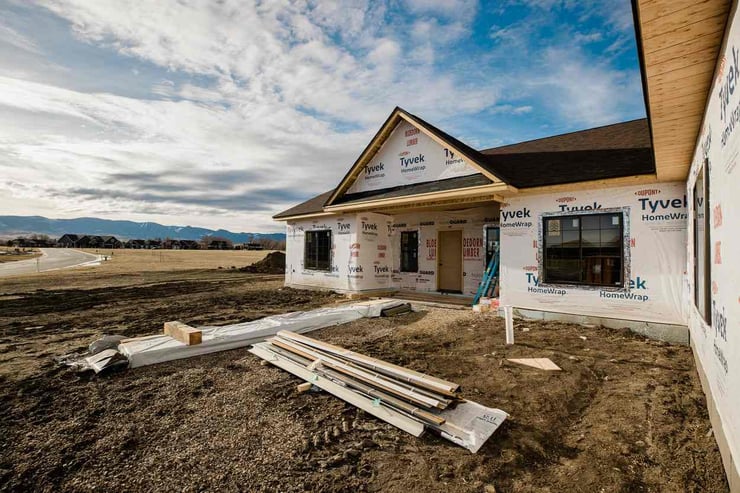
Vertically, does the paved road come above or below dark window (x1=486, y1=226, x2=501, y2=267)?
below

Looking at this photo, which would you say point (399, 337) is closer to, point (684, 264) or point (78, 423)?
point (78, 423)

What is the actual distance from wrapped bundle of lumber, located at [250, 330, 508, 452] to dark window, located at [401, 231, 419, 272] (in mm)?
8339

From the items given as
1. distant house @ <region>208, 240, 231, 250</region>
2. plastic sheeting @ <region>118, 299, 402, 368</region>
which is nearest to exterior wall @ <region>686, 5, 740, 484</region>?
plastic sheeting @ <region>118, 299, 402, 368</region>

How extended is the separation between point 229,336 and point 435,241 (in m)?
8.40

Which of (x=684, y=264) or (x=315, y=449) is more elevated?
(x=684, y=264)

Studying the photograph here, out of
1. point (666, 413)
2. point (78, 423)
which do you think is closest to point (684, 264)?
point (666, 413)

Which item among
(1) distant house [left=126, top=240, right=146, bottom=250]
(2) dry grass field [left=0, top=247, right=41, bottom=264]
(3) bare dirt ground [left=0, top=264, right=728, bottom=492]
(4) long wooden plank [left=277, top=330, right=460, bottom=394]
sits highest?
(1) distant house [left=126, top=240, right=146, bottom=250]

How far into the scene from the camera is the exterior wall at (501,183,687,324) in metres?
7.11

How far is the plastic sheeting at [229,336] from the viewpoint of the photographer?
564 cm

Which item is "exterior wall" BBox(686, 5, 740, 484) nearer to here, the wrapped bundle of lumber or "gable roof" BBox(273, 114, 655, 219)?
the wrapped bundle of lumber

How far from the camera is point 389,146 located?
11.9 metres

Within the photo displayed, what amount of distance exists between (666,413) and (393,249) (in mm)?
10496

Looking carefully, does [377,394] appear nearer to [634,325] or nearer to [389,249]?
[634,325]

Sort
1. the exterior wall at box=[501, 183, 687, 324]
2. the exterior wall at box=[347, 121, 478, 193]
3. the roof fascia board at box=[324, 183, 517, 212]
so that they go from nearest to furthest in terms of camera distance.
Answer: the exterior wall at box=[501, 183, 687, 324], the roof fascia board at box=[324, 183, 517, 212], the exterior wall at box=[347, 121, 478, 193]
